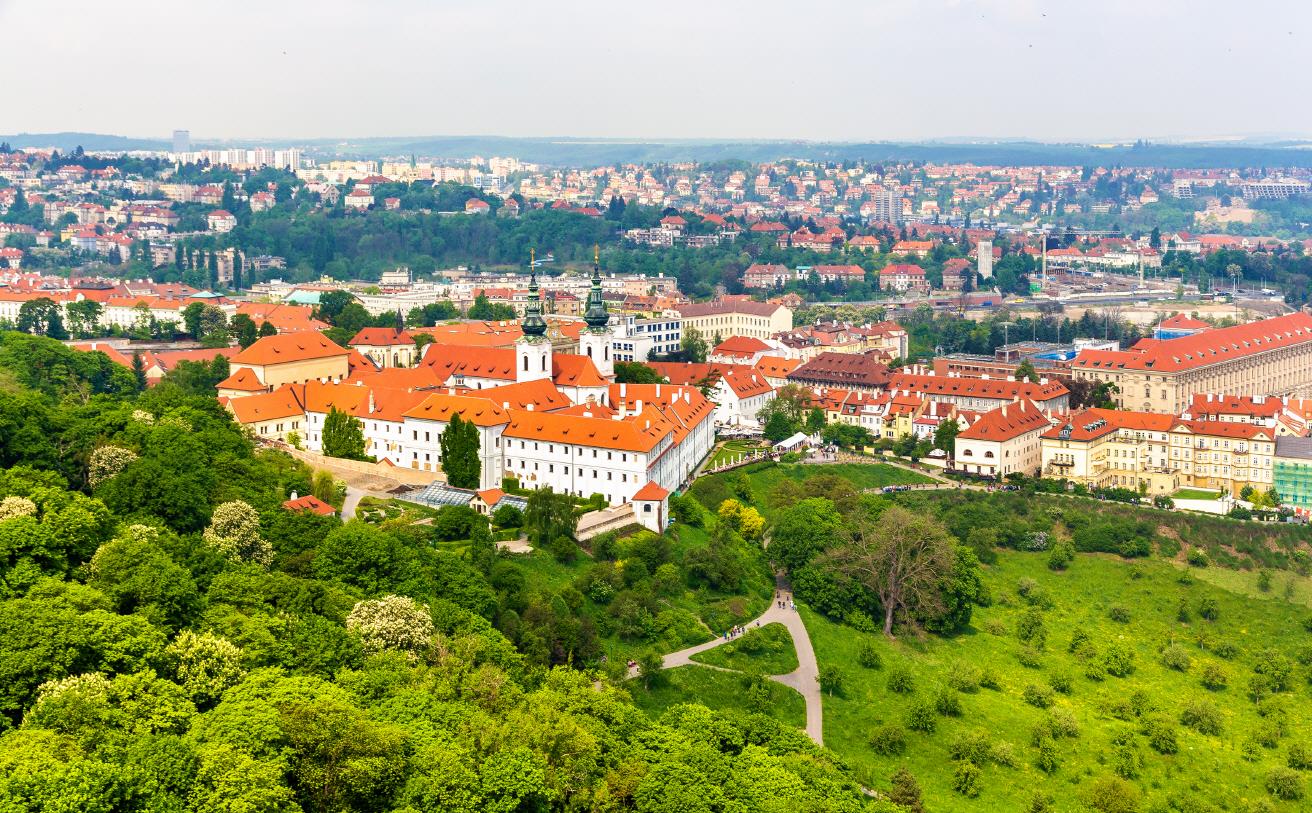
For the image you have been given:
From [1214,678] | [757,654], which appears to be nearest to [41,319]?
[757,654]

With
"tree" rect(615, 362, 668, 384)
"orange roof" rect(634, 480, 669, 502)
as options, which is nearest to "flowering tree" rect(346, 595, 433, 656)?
"orange roof" rect(634, 480, 669, 502)

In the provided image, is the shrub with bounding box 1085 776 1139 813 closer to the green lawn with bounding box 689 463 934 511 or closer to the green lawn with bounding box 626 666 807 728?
the green lawn with bounding box 626 666 807 728

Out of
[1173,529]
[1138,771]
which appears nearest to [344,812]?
[1138,771]

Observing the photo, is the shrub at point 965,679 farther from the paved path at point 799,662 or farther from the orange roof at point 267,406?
the orange roof at point 267,406

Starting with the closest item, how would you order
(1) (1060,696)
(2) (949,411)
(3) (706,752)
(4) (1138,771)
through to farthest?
(3) (706,752) → (4) (1138,771) → (1) (1060,696) → (2) (949,411)

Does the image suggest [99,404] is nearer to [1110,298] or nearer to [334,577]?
[334,577]

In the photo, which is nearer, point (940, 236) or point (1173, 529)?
point (1173, 529)

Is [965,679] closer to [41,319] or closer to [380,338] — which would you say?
[380,338]
